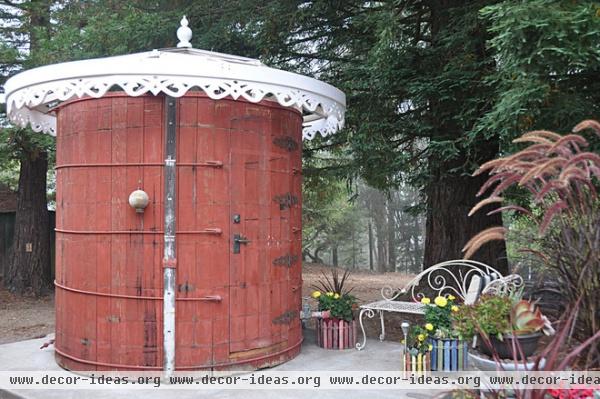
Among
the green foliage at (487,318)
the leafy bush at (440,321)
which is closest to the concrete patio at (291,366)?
the leafy bush at (440,321)

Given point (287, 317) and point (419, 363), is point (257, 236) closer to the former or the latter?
point (287, 317)

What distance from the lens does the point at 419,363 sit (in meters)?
4.66

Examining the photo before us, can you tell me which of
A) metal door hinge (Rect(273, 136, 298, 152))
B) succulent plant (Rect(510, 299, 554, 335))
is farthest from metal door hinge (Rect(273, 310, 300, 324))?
succulent plant (Rect(510, 299, 554, 335))

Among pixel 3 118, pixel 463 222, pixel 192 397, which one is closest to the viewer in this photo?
pixel 192 397

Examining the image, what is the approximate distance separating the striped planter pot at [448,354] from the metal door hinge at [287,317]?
4.68ft

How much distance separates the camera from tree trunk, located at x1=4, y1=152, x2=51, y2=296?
10.8 meters

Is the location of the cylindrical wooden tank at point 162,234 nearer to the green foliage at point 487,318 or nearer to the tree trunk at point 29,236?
the green foliage at point 487,318

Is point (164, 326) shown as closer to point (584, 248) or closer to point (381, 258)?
point (584, 248)

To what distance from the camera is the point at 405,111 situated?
7625 mm

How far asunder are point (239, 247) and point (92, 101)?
1.92 m

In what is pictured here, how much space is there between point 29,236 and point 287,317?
7.83 metres

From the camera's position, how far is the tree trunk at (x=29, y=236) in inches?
424

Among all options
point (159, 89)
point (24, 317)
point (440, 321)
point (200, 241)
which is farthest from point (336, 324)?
point (24, 317)

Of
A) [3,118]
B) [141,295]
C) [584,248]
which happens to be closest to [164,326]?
[141,295]
